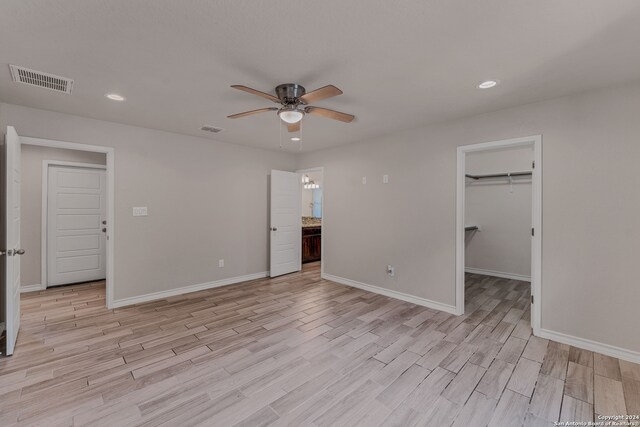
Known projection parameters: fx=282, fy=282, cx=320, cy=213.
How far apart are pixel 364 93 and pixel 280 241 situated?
340cm

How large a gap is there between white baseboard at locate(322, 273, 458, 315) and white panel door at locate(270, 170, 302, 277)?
0.81 metres

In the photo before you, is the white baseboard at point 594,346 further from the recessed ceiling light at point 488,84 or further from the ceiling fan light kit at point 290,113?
the ceiling fan light kit at point 290,113

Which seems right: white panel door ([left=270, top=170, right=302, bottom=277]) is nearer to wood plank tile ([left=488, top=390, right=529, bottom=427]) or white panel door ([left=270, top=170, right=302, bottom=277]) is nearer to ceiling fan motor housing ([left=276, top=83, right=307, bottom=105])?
ceiling fan motor housing ([left=276, top=83, right=307, bottom=105])

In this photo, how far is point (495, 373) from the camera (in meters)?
2.31

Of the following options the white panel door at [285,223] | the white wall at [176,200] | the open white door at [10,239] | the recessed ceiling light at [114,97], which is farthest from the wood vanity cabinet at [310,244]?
the open white door at [10,239]

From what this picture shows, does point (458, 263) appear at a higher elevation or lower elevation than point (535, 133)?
lower

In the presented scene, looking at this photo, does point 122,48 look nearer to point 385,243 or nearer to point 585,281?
point 385,243

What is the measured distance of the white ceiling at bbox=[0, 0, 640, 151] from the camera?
1.62 m

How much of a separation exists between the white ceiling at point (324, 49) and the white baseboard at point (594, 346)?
2.40 m

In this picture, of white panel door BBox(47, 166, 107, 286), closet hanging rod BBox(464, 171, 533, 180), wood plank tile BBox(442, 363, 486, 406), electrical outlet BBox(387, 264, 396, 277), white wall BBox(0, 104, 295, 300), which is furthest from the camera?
closet hanging rod BBox(464, 171, 533, 180)

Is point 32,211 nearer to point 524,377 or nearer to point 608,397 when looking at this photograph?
point 524,377

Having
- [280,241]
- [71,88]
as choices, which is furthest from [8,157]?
[280,241]

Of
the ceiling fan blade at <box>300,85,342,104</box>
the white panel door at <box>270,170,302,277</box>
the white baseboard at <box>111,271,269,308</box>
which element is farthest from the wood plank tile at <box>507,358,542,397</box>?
the white baseboard at <box>111,271,269,308</box>

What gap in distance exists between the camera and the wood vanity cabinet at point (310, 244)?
668 centimetres
